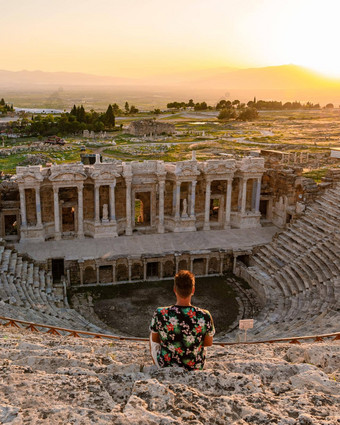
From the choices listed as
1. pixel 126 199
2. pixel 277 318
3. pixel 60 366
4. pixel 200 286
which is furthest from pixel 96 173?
pixel 60 366

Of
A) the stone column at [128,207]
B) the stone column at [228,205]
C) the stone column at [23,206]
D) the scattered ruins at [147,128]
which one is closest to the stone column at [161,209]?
the stone column at [128,207]

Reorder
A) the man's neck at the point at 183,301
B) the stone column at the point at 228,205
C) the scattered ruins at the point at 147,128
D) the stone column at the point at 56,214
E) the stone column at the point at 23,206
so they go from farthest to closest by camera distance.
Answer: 1. the scattered ruins at the point at 147,128
2. the stone column at the point at 228,205
3. the stone column at the point at 56,214
4. the stone column at the point at 23,206
5. the man's neck at the point at 183,301

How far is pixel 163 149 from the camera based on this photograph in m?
60.8

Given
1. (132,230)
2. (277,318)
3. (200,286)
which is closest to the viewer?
(277,318)

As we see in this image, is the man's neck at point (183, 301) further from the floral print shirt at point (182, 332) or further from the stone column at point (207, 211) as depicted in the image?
the stone column at point (207, 211)

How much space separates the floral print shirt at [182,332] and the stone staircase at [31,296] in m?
9.44

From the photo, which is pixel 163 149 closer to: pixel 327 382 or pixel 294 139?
pixel 294 139

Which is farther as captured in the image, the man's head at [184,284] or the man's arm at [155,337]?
the man's arm at [155,337]

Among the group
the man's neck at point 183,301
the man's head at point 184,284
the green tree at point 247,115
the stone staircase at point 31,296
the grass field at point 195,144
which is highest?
the man's head at point 184,284

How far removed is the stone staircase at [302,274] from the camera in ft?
53.4

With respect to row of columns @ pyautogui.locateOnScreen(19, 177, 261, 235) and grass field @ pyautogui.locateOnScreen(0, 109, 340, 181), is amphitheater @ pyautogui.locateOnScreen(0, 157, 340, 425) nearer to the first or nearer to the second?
row of columns @ pyautogui.locateOnScreen(19, 177, 261, 235)

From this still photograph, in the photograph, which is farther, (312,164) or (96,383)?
(312,164)

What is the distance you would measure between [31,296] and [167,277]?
771 cm

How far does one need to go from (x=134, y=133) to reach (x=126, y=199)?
184 feet
